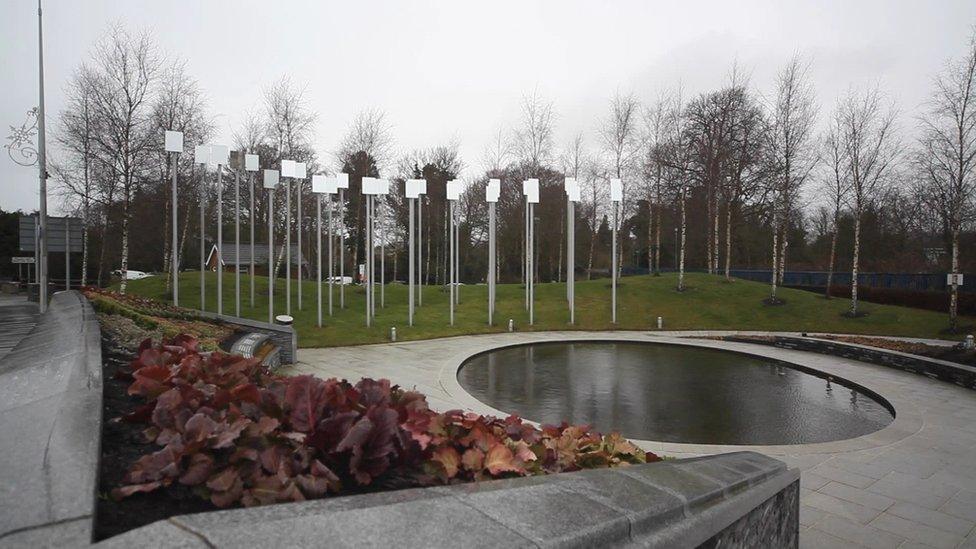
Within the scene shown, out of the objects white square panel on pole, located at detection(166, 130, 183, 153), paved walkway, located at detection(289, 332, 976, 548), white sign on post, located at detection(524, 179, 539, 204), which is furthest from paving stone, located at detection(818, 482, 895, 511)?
white square panel on pole, located at detection(166, 130, 183, 153)

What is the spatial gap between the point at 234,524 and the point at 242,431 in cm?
89

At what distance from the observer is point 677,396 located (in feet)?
37.8

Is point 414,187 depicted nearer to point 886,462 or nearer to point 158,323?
point 158,323

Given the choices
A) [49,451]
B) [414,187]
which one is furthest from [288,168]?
[49,451]

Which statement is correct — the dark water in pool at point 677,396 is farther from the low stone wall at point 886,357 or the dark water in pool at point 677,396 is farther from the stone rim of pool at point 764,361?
the low stone wall at point 886,357

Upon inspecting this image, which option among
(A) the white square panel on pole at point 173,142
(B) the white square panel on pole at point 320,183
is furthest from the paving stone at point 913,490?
(A) the white square panel on pole at point 173,142

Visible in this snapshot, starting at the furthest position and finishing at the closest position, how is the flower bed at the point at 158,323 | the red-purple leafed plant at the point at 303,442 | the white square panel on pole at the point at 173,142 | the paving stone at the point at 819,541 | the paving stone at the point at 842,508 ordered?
the white square panel on pole at the point at 173,142 → the flower bed at the point at 158,323 → the paving stone at the point at 842,508 → the paving stone at the point at 819,541 → the red-purple leafed plant at the point at 303,442

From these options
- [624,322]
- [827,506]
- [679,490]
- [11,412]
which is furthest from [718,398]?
[624,322]

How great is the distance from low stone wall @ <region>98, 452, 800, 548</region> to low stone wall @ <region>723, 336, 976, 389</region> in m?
13.6

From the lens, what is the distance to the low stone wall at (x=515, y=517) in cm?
148

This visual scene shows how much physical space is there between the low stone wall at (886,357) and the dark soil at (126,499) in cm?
1643

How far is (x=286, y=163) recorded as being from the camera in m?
19.3

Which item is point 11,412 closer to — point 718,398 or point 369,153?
point 718,398

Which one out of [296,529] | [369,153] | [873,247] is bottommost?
[296,529]
